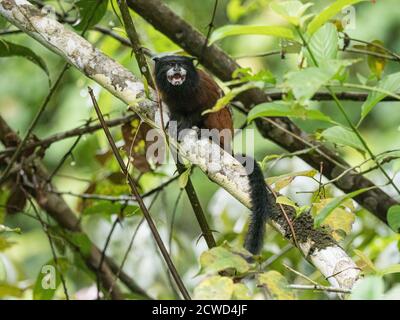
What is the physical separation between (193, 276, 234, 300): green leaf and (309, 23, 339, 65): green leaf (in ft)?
1.73

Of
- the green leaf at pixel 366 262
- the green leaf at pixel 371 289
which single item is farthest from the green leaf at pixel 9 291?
the green leaf at pixel 371 289

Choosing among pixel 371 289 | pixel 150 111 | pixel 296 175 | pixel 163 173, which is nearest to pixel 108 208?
pixel 163 173

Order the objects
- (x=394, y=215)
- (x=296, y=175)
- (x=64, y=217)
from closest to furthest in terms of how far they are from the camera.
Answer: (x=394, y=215), (x=296, y=175), (x=64, y=217)

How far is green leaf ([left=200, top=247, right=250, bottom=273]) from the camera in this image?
4.81ft

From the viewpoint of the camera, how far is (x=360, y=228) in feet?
11.0

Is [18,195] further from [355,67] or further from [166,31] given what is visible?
[355,67]

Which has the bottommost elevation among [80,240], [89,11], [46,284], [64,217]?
[46,284]

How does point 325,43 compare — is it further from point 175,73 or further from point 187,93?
point 187,93

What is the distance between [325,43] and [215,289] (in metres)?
0.60

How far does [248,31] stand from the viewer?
1423 mm

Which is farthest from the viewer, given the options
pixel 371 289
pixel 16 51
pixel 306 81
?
pixel 16 51

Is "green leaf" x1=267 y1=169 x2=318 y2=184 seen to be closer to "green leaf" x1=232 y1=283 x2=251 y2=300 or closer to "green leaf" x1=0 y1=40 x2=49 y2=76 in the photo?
"green leaf" x1=232 y1=283 x2=251 y2=300

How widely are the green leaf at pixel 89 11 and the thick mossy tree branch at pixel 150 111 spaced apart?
59 cm

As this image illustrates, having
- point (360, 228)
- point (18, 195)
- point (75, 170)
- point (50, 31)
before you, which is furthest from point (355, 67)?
point (50, 31)
